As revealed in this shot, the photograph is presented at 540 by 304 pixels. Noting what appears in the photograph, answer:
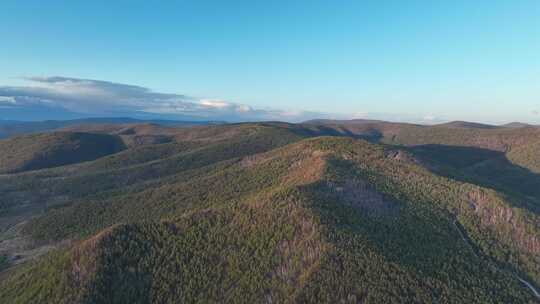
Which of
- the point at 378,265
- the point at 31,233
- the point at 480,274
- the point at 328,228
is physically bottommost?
the point at 31,233

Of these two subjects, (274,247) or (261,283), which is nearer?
(261,283)

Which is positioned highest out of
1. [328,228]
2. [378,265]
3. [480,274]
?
[328,228]

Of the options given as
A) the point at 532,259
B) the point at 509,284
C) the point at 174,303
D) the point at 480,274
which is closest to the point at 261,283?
the point at 174,303

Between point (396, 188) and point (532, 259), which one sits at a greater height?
point (396, 188)

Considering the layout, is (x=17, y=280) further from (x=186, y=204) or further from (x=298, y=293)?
(x=298, y=293)

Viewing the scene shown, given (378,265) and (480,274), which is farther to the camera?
(480,274)

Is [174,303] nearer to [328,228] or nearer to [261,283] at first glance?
[261,283]

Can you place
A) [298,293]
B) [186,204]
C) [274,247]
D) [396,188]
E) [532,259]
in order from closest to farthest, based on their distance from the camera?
[298,293] < [274,247] < [532,259] < [396,188] < [186,204]

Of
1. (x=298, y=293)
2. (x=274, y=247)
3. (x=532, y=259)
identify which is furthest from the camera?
(x=532, y=259)

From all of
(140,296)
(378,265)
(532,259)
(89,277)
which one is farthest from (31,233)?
(532,259)
